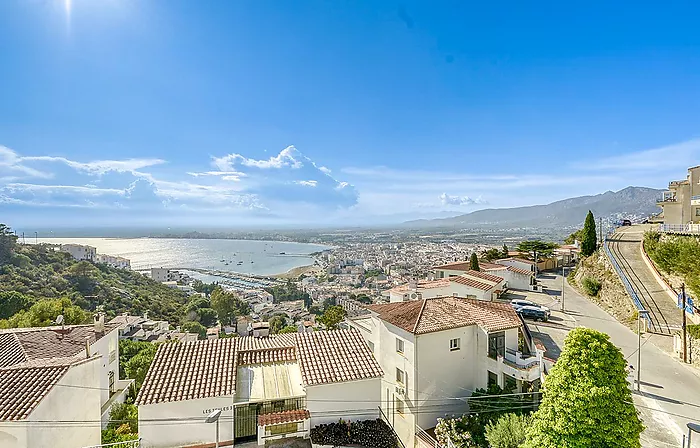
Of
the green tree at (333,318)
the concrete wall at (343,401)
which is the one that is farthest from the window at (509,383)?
the green tree at (333,318)

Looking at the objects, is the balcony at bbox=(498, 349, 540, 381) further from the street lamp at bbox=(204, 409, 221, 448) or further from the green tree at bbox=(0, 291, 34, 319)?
the green tree at bbox=(0, 291, 34, 319)

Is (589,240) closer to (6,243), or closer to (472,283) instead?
(472,283)

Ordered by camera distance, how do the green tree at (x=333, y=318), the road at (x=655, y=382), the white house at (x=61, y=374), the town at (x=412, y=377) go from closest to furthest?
the town at (x=412, y=377) → the white house at (x=61, y=374) → the road at (x=655, y=382) → the green tree at (x=333, y=318)

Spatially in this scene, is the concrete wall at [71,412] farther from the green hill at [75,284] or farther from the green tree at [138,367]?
the green hill at [75,284]

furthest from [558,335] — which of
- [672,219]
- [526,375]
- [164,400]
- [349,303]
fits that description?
[349,303]

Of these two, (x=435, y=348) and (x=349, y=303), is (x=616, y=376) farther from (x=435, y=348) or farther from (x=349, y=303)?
(x=349, y=303)

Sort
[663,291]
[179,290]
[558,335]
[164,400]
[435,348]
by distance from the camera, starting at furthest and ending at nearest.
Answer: [179,290]
[663,291]
[558,335]
[435,348]
[164,400]
